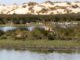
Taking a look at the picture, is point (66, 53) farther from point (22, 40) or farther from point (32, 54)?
point (22, 40)

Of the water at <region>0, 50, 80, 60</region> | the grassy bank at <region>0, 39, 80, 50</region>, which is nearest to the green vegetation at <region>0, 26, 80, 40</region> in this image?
the grassy bank at <region>0, 39, 80, 50</region>

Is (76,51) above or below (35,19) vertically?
above

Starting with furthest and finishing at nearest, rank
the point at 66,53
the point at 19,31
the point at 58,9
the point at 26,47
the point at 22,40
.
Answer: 1. the point at 58,9
2. the point at 19,31
3. the point at 22,40
4. the point at 26,47
5. the point at 66,53

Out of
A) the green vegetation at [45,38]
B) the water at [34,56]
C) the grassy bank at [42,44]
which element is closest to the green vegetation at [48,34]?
the green vegetation at [45,38]

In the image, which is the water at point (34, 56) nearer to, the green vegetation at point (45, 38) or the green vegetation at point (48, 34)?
the green vegetation at point (45, 38)

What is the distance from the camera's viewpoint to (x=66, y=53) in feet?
102

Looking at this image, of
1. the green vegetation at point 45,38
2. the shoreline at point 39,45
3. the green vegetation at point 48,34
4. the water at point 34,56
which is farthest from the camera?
the green vegetation at point 48,34

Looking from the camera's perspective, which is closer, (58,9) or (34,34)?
(34,34)

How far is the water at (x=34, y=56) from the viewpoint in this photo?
2925 centimetres

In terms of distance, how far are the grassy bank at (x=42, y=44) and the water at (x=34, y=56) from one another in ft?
5.26

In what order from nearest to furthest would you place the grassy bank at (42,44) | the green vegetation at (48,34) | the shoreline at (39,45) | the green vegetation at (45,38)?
the shoreline at (39,45) < the grassy bank at (42,44) < the green vegetation at (45,38) < the green vegetation at (48,34)

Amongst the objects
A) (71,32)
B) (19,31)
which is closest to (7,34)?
(19,31)

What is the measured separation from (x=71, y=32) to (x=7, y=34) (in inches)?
217

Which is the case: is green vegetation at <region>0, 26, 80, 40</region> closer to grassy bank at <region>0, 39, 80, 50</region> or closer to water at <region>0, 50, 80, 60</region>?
grassy bank at <region>0, 39, 80, 50</region>
